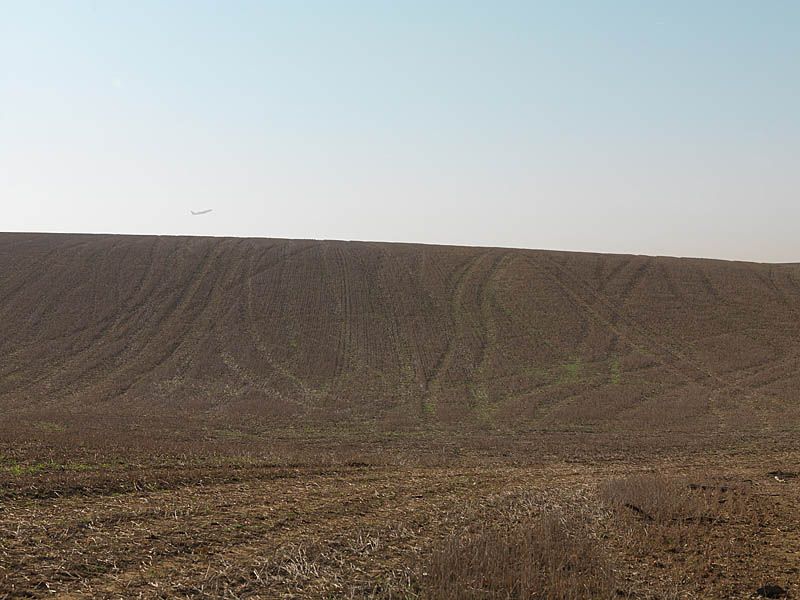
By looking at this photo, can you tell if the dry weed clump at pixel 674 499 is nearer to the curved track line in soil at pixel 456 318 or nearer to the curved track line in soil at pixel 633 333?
the curved track line in soil at pixel 456 318

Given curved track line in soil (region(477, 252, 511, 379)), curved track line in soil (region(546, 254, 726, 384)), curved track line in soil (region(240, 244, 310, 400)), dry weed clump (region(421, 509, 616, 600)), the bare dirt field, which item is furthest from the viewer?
curved track line in soil (region(477, 252, 511, 379))

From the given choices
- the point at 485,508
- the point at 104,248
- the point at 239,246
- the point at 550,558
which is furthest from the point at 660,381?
the point at 104,248

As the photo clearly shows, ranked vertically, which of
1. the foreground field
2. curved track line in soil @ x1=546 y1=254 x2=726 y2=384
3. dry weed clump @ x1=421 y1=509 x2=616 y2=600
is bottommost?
the foreground field

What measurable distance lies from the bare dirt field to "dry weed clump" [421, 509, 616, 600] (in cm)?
4

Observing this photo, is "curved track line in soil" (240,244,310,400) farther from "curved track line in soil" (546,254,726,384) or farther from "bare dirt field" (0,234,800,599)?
"curved track line in soil" (546,254,726,384)

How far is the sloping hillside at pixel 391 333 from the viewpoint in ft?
96.7

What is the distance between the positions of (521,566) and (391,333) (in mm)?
32157

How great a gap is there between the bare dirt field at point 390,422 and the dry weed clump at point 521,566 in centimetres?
4

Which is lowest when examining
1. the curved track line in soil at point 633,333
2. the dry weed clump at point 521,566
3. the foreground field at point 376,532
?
the foreground field at point 376,532

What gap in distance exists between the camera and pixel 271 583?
24.8ft

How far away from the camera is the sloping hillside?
29.5m

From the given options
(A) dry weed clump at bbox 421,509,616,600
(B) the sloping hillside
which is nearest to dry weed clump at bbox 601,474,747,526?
(A) dry weed clump at bbox 421,509,616,600

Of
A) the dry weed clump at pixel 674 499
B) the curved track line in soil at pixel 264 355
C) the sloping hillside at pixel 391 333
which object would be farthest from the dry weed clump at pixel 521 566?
the curved track line in soil at pixel 264 355

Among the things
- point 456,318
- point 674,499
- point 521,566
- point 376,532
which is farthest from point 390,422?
point 521,566
